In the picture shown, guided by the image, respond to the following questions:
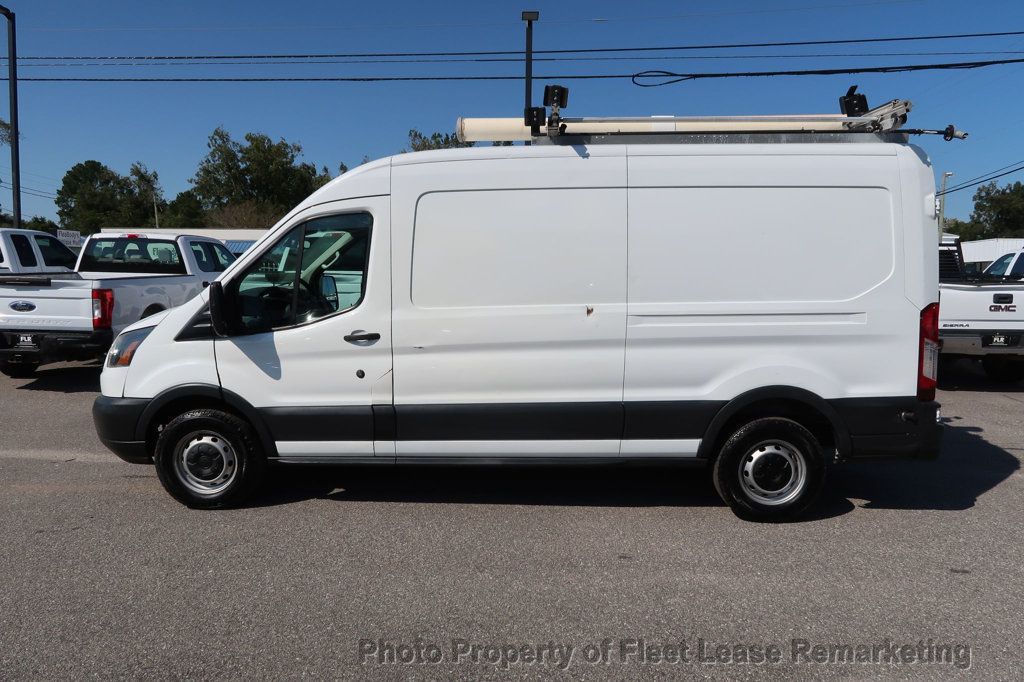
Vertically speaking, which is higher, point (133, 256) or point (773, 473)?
point (133, 256)

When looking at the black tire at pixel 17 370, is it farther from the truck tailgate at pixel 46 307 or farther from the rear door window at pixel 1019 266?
the rear door window at pixel 1019 266

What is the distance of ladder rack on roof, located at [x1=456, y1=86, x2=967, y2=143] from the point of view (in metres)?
4.51

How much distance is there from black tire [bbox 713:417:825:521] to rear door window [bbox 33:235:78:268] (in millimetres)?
12177

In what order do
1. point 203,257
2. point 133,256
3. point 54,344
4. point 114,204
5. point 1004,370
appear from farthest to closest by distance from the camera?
point 114,204 < point 203,257 < point 133,256 < point 1004,370 < point 54,344

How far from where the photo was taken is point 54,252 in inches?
493

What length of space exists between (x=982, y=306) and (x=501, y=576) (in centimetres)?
777

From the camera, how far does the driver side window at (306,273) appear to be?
459 cm

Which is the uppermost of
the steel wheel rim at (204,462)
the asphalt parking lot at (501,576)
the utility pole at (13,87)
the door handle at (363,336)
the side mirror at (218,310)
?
the utility pole at (13,87)

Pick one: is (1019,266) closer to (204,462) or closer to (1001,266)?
(1001,266)

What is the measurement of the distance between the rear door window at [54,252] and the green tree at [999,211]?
289 ft

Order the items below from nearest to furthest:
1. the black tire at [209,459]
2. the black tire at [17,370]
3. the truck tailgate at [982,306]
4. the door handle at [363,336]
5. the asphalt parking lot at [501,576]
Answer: the asphalt parking lot at [501,576] < the door handle at [363,336] < the black tire at [209,459] < the truck tailgate at [982,306] < the black tire at [17,370]

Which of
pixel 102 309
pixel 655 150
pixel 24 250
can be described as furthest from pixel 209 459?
pixel 24 250

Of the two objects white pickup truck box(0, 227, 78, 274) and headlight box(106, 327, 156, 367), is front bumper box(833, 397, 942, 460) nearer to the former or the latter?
headlight box(106, 327, 156, 367)

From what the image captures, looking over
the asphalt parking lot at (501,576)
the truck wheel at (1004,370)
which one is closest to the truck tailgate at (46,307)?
the asphalt parking lot at (501,576)
